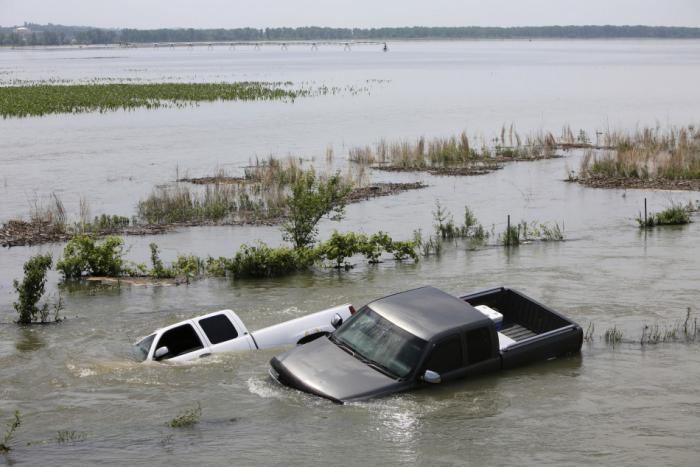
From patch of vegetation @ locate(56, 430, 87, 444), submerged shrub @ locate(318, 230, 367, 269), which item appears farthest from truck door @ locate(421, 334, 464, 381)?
submerged shrub @ locate(318, 230, 367, 269)

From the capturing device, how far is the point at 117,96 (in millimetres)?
77625

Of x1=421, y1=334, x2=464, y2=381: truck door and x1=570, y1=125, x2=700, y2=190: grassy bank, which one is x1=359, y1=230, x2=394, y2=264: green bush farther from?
x1=570, y1=125, x2=700, y2=190: grassy bank

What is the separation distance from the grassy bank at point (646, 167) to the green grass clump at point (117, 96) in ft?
143

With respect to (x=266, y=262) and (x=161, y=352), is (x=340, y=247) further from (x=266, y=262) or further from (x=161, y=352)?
(x=161, y=352)

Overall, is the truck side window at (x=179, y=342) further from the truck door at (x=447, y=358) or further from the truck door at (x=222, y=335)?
the truck door at (x=447, y=358)

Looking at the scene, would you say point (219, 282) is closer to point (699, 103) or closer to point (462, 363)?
point (462, 363)

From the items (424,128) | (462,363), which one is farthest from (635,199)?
(424,128)

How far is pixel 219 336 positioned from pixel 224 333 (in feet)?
0.32

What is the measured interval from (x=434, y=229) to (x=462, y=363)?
49.7 feet

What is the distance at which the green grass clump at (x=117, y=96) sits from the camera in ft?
226

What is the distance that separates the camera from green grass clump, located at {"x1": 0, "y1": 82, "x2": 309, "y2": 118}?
68.9 m

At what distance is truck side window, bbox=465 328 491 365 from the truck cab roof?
0.42 ft

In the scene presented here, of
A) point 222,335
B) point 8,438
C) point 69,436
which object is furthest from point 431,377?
point 8,438

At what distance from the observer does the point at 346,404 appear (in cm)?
1130
